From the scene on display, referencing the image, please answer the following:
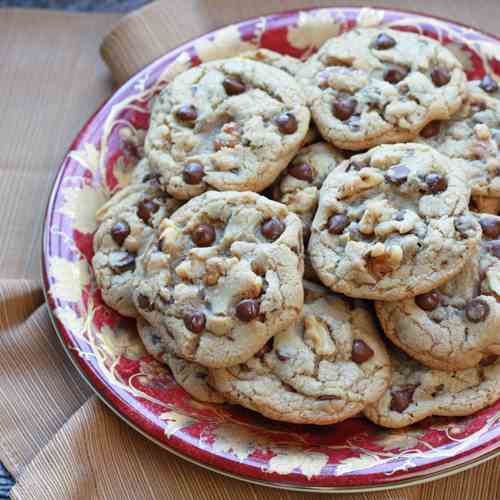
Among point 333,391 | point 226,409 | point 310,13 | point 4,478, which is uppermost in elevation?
point 310,13

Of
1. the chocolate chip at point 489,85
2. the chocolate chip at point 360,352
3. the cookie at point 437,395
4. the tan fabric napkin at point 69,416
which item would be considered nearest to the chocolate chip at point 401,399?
the cookie at point 437,395

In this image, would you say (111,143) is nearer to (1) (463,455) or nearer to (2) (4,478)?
(2) (4,478)

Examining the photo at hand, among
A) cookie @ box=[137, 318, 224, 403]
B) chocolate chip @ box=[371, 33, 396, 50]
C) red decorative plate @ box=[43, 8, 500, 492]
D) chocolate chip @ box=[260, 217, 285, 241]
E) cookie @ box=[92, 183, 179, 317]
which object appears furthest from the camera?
chocolate chip @ box=[371, 33, 396, 50]

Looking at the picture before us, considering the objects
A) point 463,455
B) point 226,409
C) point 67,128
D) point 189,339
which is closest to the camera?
point 463,455

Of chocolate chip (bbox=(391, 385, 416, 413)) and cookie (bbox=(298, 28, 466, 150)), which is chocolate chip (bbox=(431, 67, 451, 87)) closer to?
cookie (bbox=(298, 28, 466, 150))

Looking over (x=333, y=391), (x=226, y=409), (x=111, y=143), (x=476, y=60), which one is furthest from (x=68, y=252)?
(x=476, y=60)

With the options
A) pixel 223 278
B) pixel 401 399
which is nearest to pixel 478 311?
pixel 401 399

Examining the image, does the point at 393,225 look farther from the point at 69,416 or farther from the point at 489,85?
the point at 69,416

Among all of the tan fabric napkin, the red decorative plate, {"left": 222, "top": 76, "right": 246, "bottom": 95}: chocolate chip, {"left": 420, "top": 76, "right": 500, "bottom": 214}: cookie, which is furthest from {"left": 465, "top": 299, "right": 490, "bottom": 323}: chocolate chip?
{"left": 222, "top": 76, "right": 246, "bottom": 95}: chocolate chip
